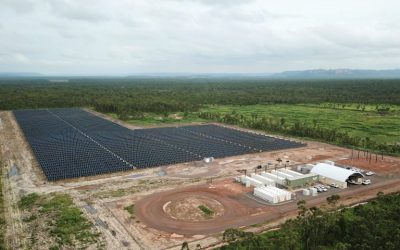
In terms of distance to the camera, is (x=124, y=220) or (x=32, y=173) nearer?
(x=124, y=220)

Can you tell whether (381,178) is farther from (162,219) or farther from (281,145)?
(162,219)

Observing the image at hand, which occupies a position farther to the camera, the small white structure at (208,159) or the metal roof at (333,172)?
the small white structure at (208,159)

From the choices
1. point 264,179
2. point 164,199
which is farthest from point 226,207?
point 264,179

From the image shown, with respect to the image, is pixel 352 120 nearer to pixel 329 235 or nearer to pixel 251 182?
pixel 251 182

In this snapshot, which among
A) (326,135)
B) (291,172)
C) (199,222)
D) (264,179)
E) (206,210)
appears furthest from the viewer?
(326,135)

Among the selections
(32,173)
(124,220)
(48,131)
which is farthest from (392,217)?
(48,131)

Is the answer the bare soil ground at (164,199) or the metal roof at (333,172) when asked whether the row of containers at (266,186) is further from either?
the metal roof at (333,172)

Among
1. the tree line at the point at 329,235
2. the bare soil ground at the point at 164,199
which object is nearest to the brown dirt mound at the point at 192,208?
the bare soil ground at the point at 164,199

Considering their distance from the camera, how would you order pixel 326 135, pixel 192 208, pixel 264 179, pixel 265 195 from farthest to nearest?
pixel 326 135
pixel 264 179
pixel 265 195
pixel 192 208
